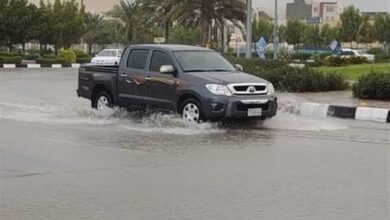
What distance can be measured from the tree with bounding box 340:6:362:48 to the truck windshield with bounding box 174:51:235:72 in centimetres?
6210

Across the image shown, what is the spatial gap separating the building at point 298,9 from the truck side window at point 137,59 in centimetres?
9351

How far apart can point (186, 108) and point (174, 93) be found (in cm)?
43

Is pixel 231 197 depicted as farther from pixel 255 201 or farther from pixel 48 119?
pixel 48 119

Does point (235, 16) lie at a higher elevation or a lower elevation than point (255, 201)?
higher

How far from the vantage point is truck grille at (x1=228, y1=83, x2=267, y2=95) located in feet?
44.2

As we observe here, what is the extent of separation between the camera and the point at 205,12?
43.2 m

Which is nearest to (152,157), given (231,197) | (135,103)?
(231,197)

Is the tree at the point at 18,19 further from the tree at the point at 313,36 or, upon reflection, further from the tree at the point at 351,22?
the tree at the point at 351,22

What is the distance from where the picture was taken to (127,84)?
15.1 metres

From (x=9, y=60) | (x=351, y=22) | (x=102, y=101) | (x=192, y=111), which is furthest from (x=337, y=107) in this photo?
(x=351, y=22)

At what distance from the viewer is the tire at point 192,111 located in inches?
535

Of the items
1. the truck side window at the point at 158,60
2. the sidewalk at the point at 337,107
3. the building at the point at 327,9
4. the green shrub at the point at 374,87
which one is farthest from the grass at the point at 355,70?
the building at the point at 327,9

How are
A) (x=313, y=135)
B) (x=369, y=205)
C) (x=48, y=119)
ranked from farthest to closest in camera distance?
1. (x=48, y=119)
2. (x=313, y=135)
3. (x=369, y=205)

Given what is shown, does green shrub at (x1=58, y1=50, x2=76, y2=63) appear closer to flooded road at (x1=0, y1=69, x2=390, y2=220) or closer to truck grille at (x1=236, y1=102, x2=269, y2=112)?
flooded road at (x1=0, y1=69, x2=390, y2=220)
